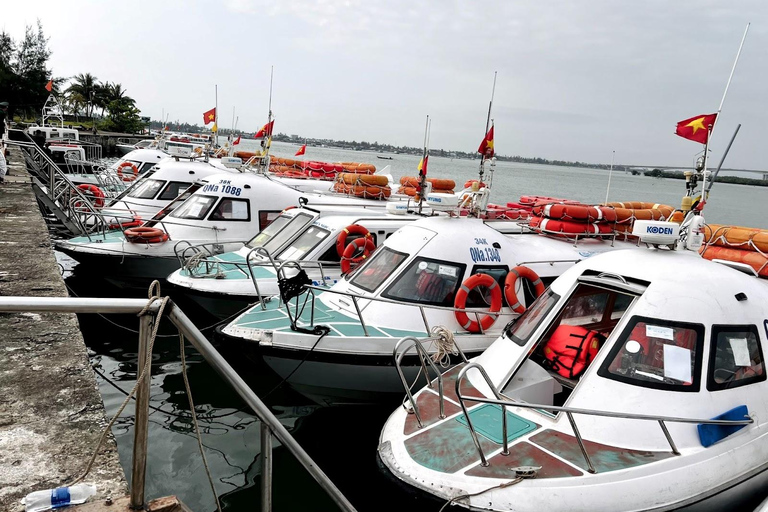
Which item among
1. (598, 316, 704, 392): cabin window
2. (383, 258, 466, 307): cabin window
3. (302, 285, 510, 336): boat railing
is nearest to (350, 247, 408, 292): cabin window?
(383, 258, 466, 307): cabin window

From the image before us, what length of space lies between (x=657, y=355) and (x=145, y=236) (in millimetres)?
11232

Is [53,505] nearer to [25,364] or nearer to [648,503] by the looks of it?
[25,364]

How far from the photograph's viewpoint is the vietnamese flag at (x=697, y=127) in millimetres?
6750

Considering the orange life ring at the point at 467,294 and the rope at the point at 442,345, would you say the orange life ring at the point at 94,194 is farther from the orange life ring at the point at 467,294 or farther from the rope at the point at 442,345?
the rope at the point at 442,345

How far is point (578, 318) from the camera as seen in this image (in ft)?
24.5

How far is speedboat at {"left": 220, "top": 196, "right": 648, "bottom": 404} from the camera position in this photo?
7293 mm

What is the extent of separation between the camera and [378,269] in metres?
8.61

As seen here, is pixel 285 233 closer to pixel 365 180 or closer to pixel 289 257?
pixel 289 257

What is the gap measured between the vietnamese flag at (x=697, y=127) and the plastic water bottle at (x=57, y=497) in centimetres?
719

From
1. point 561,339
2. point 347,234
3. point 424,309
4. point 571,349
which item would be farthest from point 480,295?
point 347,234

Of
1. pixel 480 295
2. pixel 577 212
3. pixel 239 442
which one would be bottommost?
pixel 239 442

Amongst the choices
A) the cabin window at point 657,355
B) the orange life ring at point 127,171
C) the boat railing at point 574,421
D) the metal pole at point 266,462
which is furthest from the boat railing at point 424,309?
the orange life ring at point 127,171

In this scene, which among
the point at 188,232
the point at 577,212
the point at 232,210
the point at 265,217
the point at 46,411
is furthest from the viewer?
the point at 265,217

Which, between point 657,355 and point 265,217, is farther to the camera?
point 265,217
